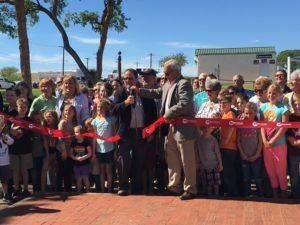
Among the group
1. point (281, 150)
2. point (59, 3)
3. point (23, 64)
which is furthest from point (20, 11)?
point (281, 150)

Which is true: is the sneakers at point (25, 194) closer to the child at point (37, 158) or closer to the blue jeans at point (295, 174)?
the child at point (37, 158)

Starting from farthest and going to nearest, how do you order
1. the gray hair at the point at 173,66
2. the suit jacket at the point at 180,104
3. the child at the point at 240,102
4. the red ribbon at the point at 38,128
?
the red ribbon at the point at 38,128
the child at the point at 240,102
the gray hair at the point at 173,66
the suit jacket at the point at 180,104

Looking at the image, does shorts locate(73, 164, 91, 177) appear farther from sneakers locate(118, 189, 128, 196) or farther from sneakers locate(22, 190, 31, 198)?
sneakers locate(22, 190, 31, 198)

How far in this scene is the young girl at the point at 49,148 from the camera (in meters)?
6.69

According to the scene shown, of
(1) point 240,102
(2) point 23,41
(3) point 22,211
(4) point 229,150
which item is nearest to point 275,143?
(4) point 229,150

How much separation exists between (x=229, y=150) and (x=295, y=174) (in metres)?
1.02

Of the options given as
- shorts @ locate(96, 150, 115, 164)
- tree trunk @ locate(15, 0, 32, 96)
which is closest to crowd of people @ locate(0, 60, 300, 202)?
shorts @ locate(96, 150, 115, 164)

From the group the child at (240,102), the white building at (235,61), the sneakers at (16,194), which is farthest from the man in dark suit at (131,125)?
the white building at (235,61)

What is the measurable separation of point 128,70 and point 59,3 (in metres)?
14.3

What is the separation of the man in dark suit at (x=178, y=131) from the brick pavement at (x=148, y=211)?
30 cm

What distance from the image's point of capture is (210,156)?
612 centimetres

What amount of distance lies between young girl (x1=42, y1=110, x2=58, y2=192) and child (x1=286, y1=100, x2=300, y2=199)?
3766 mm

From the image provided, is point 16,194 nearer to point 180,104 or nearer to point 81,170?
point 81,170

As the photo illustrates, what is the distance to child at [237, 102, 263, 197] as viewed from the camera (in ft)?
19.7
